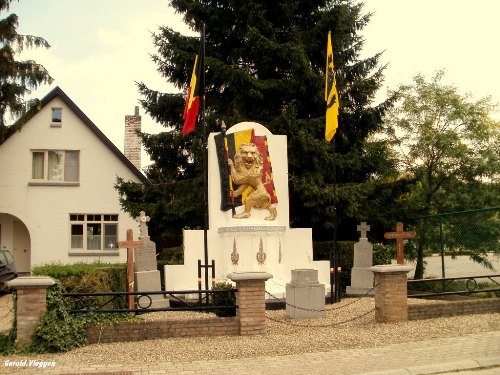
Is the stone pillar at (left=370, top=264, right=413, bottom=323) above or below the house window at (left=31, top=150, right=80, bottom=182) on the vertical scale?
below

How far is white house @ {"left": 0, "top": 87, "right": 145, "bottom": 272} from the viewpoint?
26.3m

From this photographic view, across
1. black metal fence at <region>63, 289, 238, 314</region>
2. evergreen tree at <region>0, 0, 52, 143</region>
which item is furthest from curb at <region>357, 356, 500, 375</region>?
evergreen tree at <region>0, 0, 52, 143</region>

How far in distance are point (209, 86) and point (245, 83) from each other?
2.34 meters

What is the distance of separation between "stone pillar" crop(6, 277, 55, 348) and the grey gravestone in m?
5.55

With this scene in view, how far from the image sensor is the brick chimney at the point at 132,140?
3203 cm

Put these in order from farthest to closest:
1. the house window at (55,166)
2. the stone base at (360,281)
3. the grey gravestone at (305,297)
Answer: the house window at (55,166), the stone base at (360,281), the grey gravestone at (305,297)

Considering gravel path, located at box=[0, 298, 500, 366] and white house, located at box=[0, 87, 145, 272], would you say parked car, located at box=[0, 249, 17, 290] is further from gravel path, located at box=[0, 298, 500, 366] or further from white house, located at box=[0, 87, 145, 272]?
gravel path, located at box=[0, 298, 500, 366]

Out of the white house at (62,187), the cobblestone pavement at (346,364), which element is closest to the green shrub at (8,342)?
the cobblestone pavement at (346,364)

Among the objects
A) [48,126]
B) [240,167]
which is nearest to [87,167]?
[48,126]

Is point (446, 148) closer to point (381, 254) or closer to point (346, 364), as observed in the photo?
point (381, 254)

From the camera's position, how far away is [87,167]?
2716 cm

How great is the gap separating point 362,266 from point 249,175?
15.1 ft

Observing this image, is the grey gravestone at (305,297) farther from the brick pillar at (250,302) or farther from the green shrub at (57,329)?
the green shrub at (57,329)

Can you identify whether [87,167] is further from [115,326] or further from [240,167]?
[115,326]
